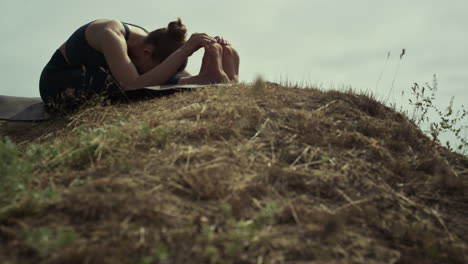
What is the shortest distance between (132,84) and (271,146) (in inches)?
87.5

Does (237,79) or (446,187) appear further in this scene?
(237,79)

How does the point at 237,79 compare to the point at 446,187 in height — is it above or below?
above

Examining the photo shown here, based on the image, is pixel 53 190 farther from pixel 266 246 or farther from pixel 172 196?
pixel 266 246

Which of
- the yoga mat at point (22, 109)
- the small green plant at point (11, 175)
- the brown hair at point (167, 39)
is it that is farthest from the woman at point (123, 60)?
the small green plant at point (11, 175)

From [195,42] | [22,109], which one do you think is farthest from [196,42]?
[22,109]

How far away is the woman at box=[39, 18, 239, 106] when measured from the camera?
4051 millimetres

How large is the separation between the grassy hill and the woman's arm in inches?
45.9

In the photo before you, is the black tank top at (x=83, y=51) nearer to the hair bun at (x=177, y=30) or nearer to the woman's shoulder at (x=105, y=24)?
the woman's shoulder at (x=105, y=24)

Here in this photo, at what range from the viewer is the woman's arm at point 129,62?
A: 4000mm

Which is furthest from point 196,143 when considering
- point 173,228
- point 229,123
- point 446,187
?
point 446,187

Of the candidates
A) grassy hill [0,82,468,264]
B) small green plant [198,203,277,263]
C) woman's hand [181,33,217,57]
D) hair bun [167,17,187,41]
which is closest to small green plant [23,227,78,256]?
grassy hill [0,82,468,264]

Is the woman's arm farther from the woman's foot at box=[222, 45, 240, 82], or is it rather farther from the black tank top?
the woman's foot at box=[222, 45, 240, 82]

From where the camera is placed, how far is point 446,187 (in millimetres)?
2434

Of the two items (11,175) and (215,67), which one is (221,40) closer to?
(215,67)
